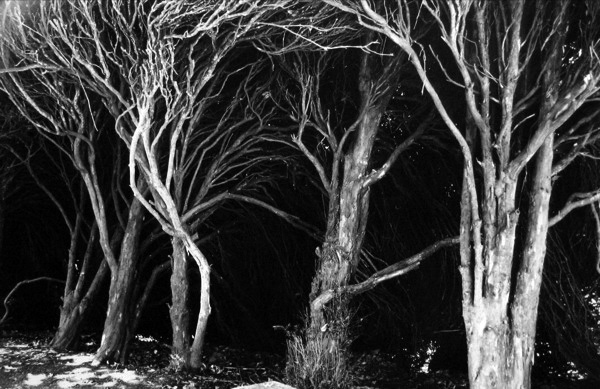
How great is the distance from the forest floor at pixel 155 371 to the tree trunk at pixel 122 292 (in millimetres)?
364

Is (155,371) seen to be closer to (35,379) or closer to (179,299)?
(179,299)

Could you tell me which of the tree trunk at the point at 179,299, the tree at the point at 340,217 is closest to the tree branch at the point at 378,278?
the tree at the point at 340,217

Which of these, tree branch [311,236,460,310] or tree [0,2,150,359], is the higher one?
tree [0,2,150,359]

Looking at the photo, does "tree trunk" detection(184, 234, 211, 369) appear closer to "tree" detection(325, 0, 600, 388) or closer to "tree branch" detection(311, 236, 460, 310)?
"tree branch" detection(311, 236, 460, 310)

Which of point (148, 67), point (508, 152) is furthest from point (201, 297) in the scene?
point (508, 152)

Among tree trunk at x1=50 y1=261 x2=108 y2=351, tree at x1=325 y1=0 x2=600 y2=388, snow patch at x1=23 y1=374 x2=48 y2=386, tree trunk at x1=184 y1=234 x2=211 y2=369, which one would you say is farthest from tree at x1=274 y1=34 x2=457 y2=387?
tree trunk at x1=50 y1=261 x2=108 y2=351

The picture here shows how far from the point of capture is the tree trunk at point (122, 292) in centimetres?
820

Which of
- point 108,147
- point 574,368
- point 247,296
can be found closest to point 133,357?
point 247,296

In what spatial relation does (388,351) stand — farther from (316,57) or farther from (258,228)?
(316,57)

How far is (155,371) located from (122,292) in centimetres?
152

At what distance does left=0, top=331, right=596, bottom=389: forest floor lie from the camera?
6754 millimetres

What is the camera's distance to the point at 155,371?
24.5 ft

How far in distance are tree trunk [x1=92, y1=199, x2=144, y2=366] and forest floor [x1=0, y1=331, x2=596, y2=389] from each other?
1.19 feet

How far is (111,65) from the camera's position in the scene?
788 cm
